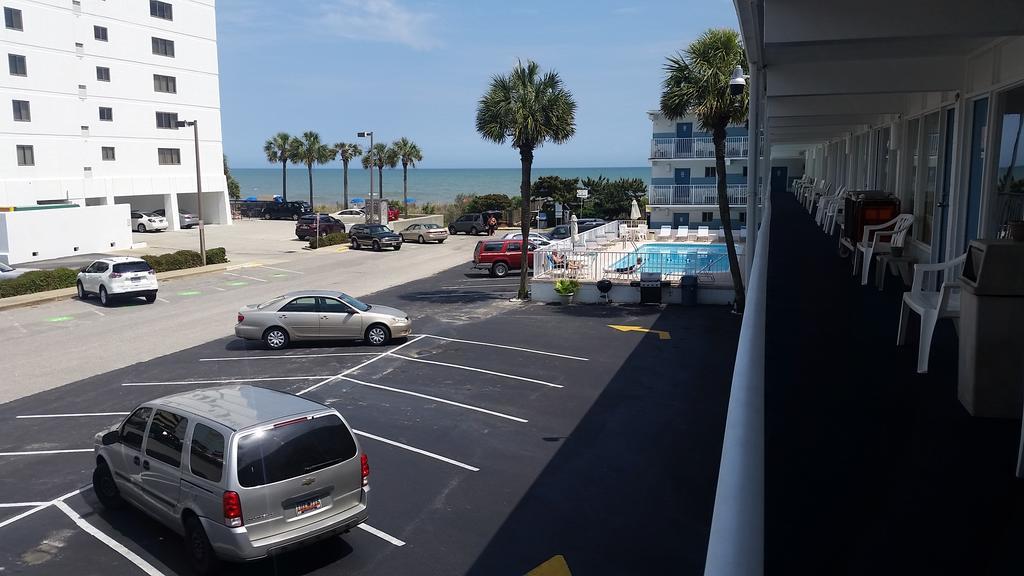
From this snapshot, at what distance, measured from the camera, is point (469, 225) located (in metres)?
58.6

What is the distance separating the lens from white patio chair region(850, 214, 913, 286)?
1164cm

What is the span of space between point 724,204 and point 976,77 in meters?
16.7

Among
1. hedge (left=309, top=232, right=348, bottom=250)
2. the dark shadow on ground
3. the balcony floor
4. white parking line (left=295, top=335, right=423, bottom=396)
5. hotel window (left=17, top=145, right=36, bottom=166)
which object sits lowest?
white parking line (left=295, top=335, right=423, bottom=396)

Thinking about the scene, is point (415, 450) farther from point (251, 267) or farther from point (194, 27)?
point (194, 27)

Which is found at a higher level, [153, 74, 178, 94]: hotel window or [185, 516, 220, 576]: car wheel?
[153, 74, 178, 94]: hotel window

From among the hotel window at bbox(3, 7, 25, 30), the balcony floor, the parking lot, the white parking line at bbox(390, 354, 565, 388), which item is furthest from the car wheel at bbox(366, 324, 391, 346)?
the hotel window at bbox(3, 7, 25, 30)

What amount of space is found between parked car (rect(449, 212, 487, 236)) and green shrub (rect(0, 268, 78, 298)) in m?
29.4

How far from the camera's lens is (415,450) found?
495 inches

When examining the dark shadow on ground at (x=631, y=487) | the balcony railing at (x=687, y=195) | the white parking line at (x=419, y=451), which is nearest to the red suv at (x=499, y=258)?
the dark shadow on ground at (x=631, y=487)

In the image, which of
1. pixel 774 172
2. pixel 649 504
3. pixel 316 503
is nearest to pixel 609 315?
pixel 649 504

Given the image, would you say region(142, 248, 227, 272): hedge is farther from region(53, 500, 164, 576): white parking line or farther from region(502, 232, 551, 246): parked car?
region(53, 500, 164, 576): white parking line

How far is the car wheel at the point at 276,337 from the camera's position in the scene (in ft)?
69.2

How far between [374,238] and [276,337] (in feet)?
91.1

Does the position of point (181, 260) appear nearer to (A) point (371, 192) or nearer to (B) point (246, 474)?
(A) point (371, 192)
